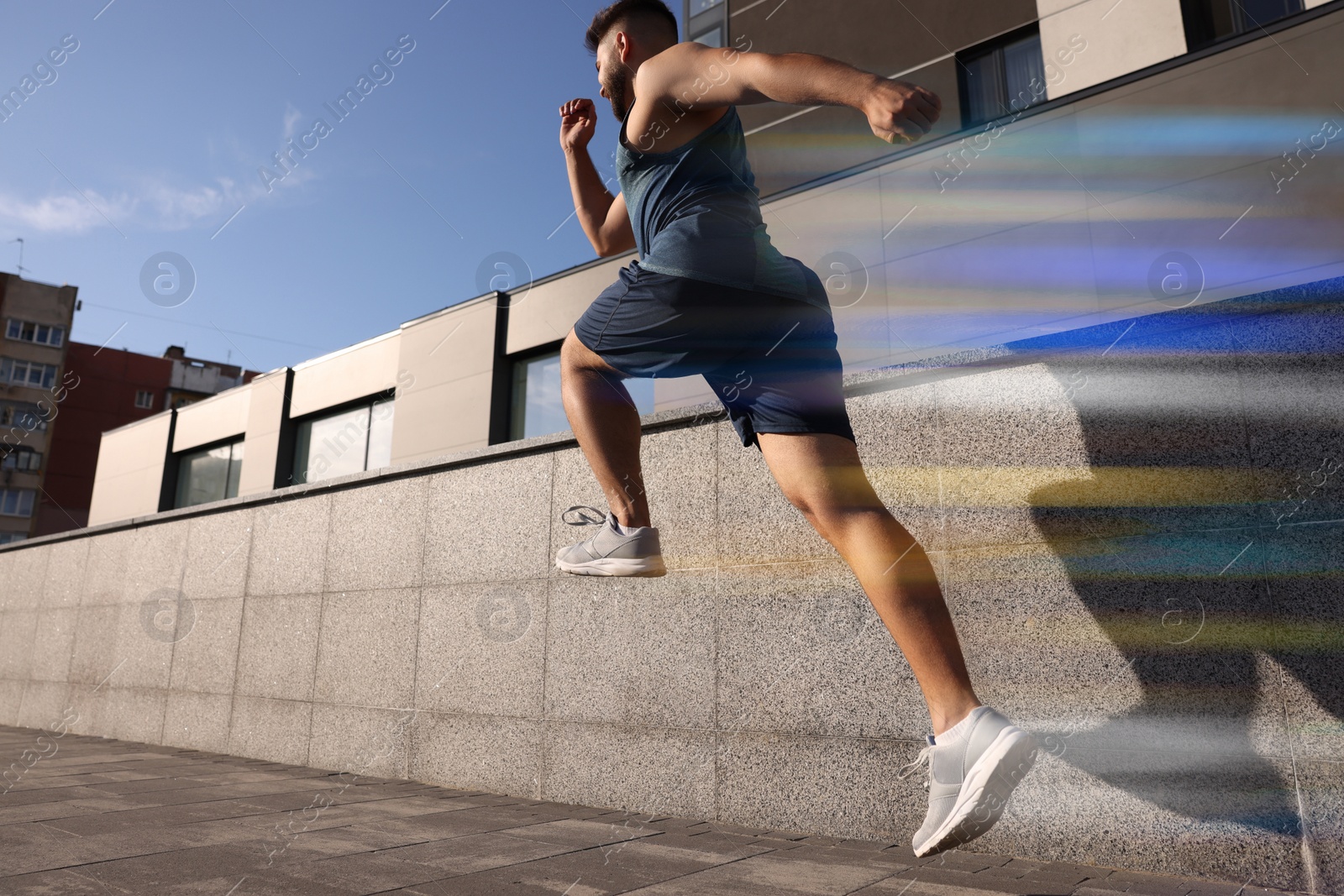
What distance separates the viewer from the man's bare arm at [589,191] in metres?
3.16

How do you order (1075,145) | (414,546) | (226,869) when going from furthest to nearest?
(1075,145) → (414,546) → (226,869)

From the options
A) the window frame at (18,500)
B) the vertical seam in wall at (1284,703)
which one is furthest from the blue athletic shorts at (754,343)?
the window frame at (18,500)

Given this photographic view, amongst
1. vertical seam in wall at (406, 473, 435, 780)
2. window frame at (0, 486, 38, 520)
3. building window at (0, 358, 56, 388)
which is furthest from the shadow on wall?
building window at (0, 358, 56, 388)

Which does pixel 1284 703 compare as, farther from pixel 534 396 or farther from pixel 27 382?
pixel 27 382

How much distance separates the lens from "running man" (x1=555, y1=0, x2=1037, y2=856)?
6.83 feet

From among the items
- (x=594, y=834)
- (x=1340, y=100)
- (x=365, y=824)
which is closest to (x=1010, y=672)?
(x=594, y=834)

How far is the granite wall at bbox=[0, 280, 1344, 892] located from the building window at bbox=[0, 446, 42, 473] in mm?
72432

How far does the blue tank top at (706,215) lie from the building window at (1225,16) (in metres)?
9.40

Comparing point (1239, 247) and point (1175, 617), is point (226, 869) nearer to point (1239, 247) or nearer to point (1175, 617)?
point (1175, 617)

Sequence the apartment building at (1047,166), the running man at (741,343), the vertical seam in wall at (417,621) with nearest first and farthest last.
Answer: the running man at (741,343), the vertical seam in wall at (417,621), the apartment building at (1047,166)

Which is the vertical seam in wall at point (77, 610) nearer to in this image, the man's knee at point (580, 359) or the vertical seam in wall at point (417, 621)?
the vertical seam in wall at point (417, 621)

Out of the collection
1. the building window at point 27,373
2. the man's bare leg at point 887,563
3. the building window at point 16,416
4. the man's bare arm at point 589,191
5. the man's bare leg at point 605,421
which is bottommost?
the man's bare leg at point 887,563

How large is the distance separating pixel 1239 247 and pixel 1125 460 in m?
6.80

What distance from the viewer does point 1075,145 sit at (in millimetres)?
9992
